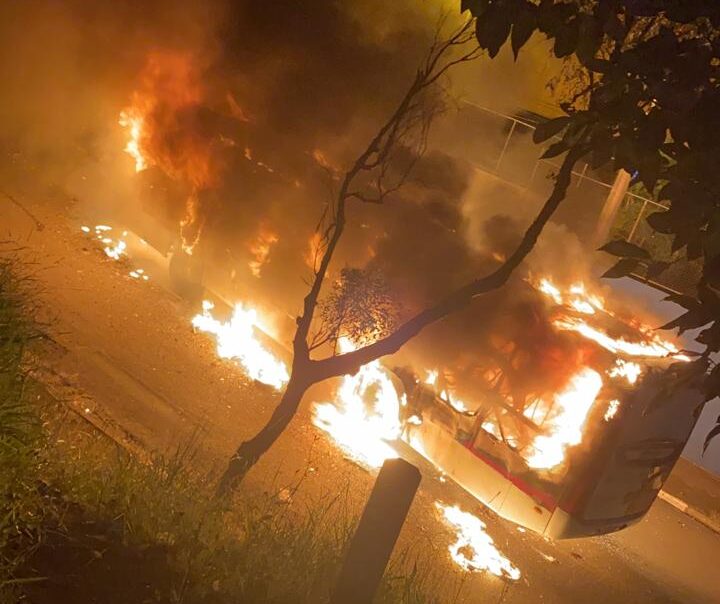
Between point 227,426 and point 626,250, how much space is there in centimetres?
476

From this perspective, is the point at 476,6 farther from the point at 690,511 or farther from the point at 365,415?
the point at 690,511

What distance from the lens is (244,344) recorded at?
8148 millimetres

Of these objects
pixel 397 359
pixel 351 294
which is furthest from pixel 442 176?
pixel 351 294

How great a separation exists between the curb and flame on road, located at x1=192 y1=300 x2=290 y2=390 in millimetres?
5324

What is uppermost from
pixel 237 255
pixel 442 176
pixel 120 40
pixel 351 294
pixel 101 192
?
pixel 120 40

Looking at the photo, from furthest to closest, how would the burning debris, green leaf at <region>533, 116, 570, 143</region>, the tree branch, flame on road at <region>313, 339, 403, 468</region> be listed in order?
the burning debris, flame on road at <region>313, 339, 403, 468</region>, the tree branch, green leaf at <region>533, 116, 570, 143</region>

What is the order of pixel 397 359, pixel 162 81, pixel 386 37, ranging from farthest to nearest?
pixel 386 37 → pixel 162 81 → pixel 397 359

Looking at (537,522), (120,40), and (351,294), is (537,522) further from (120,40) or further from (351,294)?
(120,40)

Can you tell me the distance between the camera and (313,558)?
3695 mm

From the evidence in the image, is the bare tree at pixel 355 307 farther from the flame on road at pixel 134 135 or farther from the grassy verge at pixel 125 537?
the flame on road at pixel 134 135

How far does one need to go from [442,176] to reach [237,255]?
303cm

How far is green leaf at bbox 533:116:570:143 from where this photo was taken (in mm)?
2381

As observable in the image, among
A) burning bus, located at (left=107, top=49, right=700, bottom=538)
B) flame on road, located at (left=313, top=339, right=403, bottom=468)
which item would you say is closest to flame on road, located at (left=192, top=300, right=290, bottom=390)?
burning bus, located at (left=107, top=49, right=700, bottom=538)

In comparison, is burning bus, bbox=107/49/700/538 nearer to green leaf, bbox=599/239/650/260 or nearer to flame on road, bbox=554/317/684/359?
flame on road, bbox=554/317/684/359
